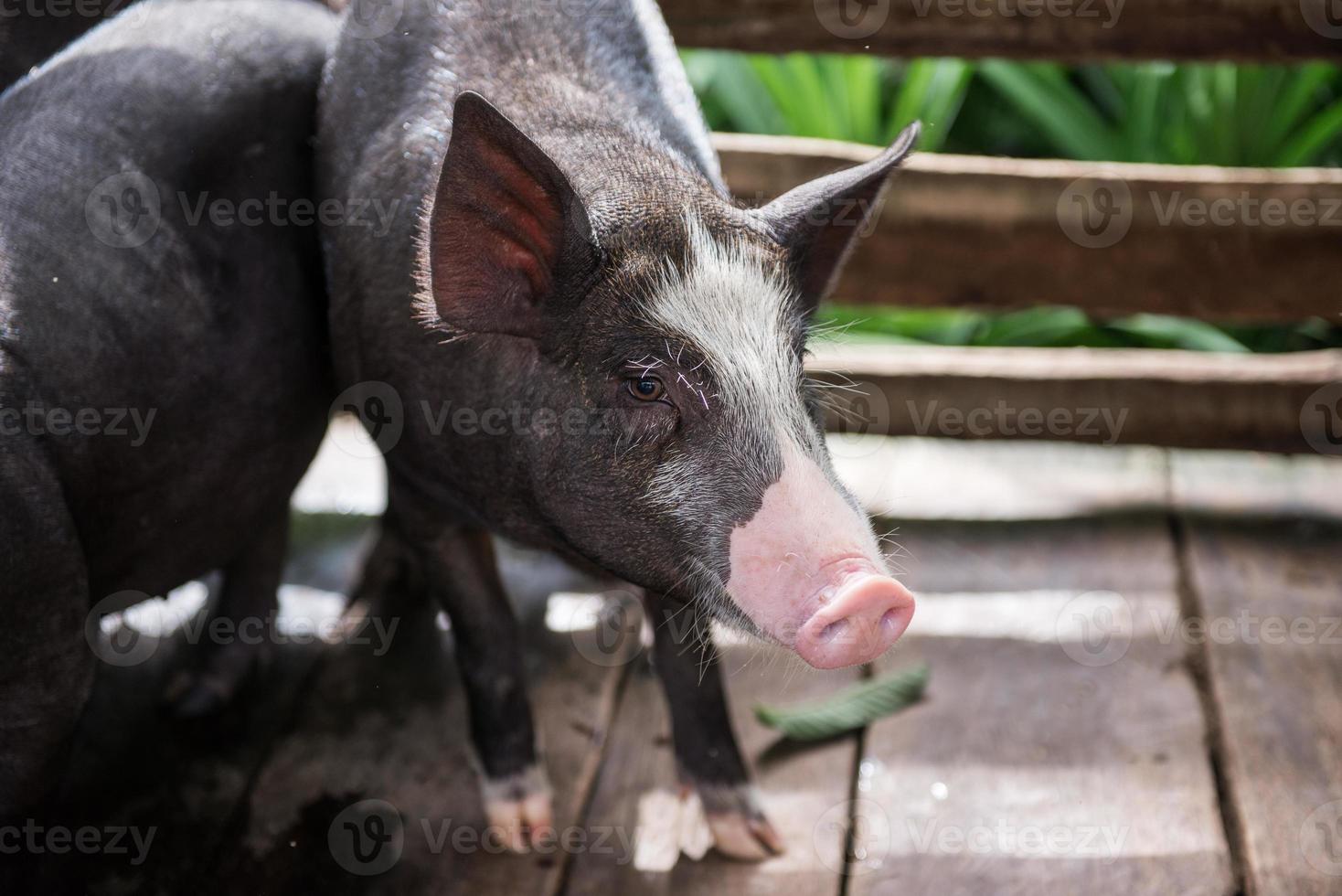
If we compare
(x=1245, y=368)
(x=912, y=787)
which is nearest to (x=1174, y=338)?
(x=1245, y=368)

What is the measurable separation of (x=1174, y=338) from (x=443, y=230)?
2998 mm

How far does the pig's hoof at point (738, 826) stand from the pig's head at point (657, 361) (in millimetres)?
579

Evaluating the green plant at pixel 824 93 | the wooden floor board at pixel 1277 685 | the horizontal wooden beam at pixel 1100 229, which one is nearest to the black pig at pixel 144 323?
the horizontal wooden beam at pixel 1100 229

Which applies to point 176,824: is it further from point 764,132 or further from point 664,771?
point 764,132

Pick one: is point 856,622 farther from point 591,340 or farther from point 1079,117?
point 1079,117

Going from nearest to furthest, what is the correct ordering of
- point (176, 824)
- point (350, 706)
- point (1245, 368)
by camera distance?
point (176, 824)
point (350, 706)
point (1245, 368)

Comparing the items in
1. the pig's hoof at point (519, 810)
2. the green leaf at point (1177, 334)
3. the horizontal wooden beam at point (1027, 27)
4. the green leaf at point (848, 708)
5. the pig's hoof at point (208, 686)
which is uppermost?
the horizontal wooden beam at point (1027, 27)

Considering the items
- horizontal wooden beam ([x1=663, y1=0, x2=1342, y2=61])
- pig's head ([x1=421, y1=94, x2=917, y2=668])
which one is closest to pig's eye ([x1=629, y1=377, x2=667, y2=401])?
pig's head ([x1=421, y1=94, x2=917, y2=668])

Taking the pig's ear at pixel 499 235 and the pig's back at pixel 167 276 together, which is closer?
the pig's ear at pixel 499 235

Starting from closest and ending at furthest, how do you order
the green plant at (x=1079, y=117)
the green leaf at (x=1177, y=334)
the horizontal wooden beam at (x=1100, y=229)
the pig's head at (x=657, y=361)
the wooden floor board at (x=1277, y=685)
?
the pig's head at (x=657, y=361)
the wooden floor board at (x=1277, y=685)
the horizontal wooden beam at (x=1100, y=229)
the green leaf at (x=1177, y=334)
the green plant at (x=1079, y=117)

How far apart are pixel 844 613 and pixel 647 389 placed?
45 cm

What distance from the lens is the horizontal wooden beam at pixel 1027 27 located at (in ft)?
10.2

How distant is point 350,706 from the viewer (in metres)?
2.90

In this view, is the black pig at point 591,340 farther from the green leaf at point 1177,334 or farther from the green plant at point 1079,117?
the green leaf at point 1177,334
